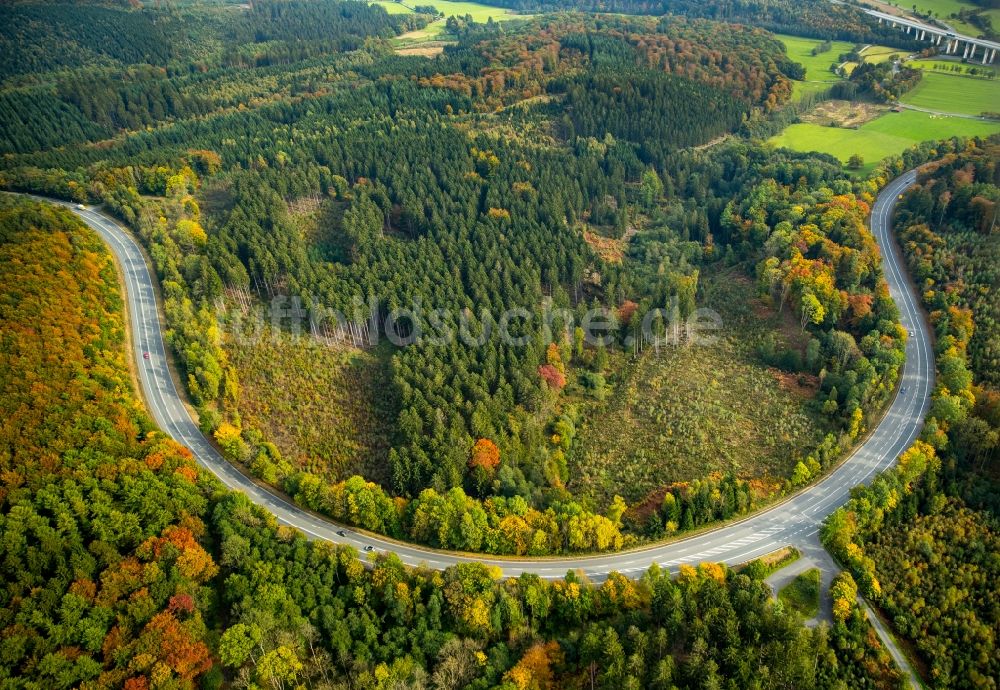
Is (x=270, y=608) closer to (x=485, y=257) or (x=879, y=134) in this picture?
(x=485, y=257)

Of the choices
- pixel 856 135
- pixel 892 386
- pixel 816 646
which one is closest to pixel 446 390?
pixel 816 646

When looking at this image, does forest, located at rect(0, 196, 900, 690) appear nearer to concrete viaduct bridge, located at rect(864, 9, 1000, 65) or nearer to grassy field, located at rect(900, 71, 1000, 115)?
grassy field, located at rect(900, 71, 1000, 115)

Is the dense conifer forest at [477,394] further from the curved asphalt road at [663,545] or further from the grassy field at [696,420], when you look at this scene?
the curved asphalt road at [663,545]

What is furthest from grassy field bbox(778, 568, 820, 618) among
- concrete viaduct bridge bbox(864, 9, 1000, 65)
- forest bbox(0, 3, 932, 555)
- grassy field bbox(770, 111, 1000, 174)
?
concrete viaduct bridge bbox(864, 9, 1000, 65)

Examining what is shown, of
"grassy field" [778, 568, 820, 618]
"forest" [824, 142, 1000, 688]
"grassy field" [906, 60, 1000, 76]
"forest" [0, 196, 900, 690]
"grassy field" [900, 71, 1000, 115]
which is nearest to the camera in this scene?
"forest" [0, 196, 900, 690]

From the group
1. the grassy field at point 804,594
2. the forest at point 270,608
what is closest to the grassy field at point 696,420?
the grassy field at point 804,594

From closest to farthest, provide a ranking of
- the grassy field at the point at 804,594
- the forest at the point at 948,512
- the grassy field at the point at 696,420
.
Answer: the forest at the point at 948,512 < the grassy field at the point at 804,594 < the grassy field at the point at 696,420
